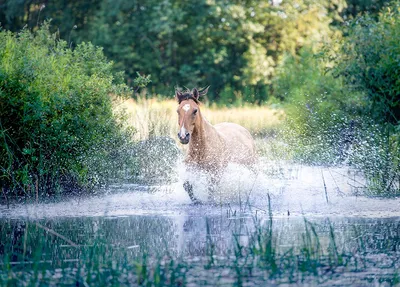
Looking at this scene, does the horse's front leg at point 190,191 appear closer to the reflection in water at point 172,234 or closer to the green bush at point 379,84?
the reflection in water at point 172,234

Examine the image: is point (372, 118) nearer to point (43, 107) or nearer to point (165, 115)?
point (43, 107)

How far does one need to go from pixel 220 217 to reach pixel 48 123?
3.53 meters

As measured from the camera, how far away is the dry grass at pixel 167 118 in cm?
1905

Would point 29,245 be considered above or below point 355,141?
below

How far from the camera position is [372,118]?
13625mm

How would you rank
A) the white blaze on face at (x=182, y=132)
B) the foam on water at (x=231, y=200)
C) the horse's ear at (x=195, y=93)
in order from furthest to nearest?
the horse's ear at (x=195, y=93) → the white blaze on face at (x=182, y=132) → the foam on water at (x=231, y=200)

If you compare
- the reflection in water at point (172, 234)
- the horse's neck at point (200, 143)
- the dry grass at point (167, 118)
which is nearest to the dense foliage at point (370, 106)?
the horse's neck at point (200, 143)

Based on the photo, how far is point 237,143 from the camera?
45.5 feet

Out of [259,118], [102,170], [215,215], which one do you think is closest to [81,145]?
[102,170]

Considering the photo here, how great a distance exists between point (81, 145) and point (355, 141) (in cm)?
569

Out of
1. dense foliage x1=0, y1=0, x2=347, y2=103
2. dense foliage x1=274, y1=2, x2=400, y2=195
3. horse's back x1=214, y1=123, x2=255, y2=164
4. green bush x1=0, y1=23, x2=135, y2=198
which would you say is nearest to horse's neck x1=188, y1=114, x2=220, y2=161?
horse's back x1=214, y1=123, x2=255, y2=164

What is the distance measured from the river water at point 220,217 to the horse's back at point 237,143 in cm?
21

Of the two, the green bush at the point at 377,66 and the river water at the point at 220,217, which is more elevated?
the green bush at the point at 377,66

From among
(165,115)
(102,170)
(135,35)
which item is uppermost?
(135,35)
